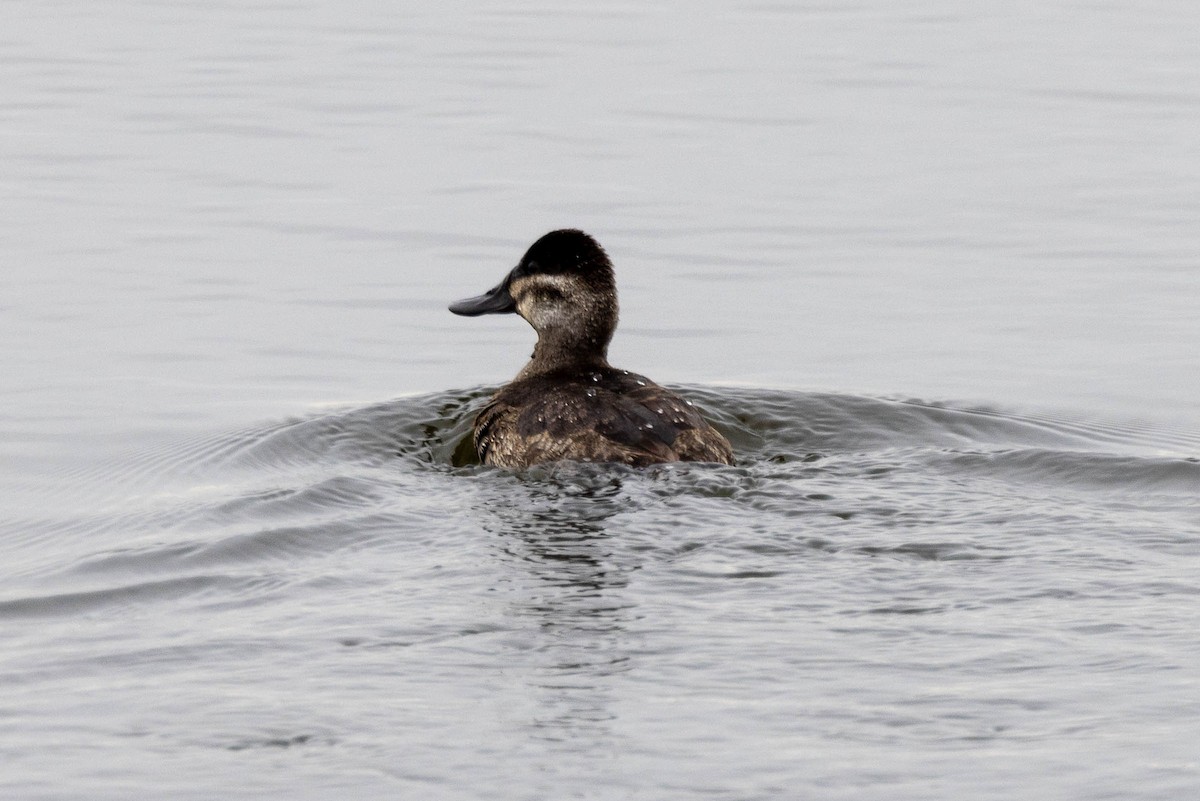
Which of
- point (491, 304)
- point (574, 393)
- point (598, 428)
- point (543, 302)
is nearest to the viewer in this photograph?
point (598, 428)

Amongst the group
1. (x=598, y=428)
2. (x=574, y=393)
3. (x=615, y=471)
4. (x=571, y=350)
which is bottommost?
(x=615, y=471)

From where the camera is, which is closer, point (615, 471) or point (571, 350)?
point (615, 471)

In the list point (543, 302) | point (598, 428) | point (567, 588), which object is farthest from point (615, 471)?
point (543, 302)

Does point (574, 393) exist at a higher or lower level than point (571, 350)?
lower

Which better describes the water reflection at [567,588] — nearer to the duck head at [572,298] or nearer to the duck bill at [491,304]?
the duck head at [572,298]

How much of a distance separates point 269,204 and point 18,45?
9341 mm

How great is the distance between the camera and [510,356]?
43.7ft

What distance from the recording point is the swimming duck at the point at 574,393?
948 centimetres

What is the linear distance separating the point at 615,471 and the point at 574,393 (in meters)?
0.79

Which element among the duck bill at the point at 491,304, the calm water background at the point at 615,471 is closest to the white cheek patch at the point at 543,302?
the duck bill at the point at 491,304

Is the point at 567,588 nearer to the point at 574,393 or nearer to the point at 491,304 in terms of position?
the point at 574,393

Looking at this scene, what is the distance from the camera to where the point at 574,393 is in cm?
994

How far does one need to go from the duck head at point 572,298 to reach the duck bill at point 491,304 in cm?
42

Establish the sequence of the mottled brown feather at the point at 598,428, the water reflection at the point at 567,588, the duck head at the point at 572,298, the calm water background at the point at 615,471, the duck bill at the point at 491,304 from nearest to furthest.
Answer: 1. the calm water background at the point at 615,471
2. the water reflection at the point at 567,588
3. the mottled brown feather at the point at 598,428
4. the duck head at the point at 572,298
5. the duck bill at the point at 491,304
